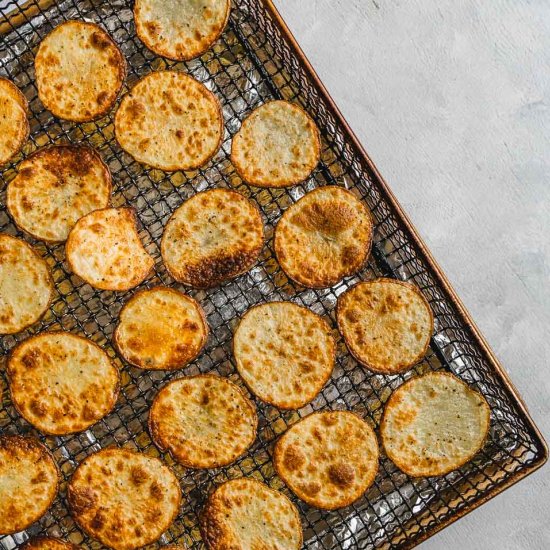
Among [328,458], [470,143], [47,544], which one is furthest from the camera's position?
[470,143]

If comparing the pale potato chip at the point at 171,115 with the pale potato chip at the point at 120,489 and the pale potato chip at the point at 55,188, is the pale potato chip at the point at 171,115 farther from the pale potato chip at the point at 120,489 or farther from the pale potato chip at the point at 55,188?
the pale potato chip at the point at 120,489

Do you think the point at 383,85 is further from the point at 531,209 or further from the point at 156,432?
the point at 156,432

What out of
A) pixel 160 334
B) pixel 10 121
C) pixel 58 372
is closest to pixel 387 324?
pixel 160 334

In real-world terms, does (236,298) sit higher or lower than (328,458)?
higher

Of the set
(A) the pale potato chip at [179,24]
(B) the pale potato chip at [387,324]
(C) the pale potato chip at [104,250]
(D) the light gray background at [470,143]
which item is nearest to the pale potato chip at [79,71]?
(A) the pale potato chip at [179,24]

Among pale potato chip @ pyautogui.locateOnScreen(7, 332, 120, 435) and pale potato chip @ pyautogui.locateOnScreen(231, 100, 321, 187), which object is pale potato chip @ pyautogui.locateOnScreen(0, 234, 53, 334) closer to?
pale potato chip @ pyautogui.locateOnScreen(7, 332, 120, 435)

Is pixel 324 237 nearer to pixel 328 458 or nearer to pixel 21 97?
pixel 328 458

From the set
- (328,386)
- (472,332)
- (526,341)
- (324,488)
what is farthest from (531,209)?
(324,488)
